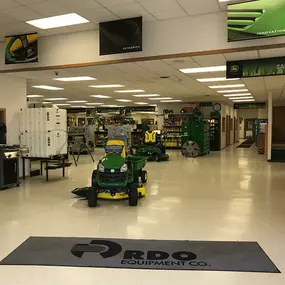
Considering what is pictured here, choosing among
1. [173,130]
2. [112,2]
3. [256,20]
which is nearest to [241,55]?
[256,20]

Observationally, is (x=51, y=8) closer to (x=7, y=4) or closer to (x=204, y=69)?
(x=7, y=4)

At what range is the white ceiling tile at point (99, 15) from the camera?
5.53 metres

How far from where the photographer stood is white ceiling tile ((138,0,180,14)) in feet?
16.8

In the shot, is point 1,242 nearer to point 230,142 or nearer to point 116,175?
point 116,175

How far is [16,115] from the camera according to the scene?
872 centimetres

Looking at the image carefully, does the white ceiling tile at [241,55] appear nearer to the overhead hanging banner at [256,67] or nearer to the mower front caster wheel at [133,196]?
the overhead hanging banner at [256,67]

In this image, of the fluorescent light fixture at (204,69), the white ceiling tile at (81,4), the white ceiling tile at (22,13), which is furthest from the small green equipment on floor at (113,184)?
the fluorescent light fixture at (204,69)

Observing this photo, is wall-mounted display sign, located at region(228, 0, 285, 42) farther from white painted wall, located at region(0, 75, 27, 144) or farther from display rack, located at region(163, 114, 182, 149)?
display rack, located at region(163, 114, 182, 149)

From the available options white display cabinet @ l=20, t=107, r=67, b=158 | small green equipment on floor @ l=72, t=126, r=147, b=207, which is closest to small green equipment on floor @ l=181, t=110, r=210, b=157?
white display cabinet @ l=20, t=107, r=67, b=158

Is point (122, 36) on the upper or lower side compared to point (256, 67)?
upper

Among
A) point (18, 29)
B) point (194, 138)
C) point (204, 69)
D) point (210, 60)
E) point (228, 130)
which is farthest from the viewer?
point (228, 130)

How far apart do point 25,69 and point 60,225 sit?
440 cm

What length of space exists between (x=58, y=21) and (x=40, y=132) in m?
3.28

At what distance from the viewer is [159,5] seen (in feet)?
17.3
